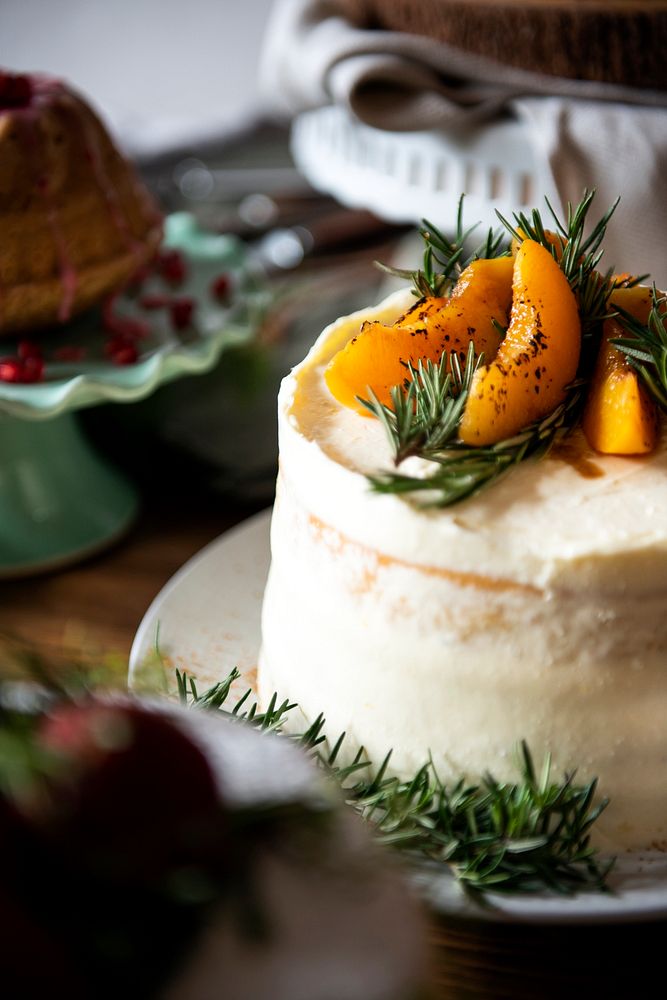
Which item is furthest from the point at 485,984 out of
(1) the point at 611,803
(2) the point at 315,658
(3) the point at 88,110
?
(3) the point at 88,110

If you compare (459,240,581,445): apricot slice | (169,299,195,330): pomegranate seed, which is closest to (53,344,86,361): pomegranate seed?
(169,299,195,330): pomegranate seed

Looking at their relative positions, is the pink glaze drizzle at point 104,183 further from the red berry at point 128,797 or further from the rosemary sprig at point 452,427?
the red berry at point 128,797

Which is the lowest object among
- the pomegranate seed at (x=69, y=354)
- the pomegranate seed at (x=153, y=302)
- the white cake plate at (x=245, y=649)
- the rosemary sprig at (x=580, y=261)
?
the white cake plate at (x=245, y=649)

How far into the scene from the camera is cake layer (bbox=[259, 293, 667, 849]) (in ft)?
2.76

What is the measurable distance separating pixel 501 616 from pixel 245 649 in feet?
1.29

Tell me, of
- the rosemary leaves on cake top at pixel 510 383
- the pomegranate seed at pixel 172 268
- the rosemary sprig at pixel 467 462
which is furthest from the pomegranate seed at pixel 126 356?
the rosemary sprig at pixel 467 462

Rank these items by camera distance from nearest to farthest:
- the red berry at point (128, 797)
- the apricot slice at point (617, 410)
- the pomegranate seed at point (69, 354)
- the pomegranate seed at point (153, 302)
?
the red berry at point (128, 797) → the apricot slice at point (617, 410) → the pomegranate seed at point (69, 354) → the pomegranate seed at point (153, 302)

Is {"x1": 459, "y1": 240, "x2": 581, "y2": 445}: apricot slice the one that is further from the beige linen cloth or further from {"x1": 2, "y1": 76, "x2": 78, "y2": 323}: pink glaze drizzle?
{"x1": 2, "y1": 76, "x2": 78, "y2": 323}: pink glaze drizzle

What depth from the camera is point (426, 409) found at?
35.6 inches

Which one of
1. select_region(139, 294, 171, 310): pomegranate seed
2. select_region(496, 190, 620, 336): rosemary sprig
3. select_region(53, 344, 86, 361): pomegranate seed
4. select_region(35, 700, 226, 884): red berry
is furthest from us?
select_region(139, 294, 171, 310): pomegranate seed

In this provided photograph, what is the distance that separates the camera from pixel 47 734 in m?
0.57

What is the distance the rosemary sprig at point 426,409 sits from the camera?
884 mm

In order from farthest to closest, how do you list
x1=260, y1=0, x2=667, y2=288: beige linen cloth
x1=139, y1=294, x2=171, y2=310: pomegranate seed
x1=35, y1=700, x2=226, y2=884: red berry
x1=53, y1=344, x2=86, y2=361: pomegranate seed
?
x1=139, y1=294, x2=171, y2=310: pomegranate seed
x1=53, y1=344, x2=86, y2=361: pomegranate seed
x1=260, y1=0, x2=667, y2=288: beige linen cloth
x1=35, y1=700, x2=226, y2=884: red berry

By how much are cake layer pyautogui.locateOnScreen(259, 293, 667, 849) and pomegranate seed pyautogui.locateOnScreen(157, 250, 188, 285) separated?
2.58 feet
